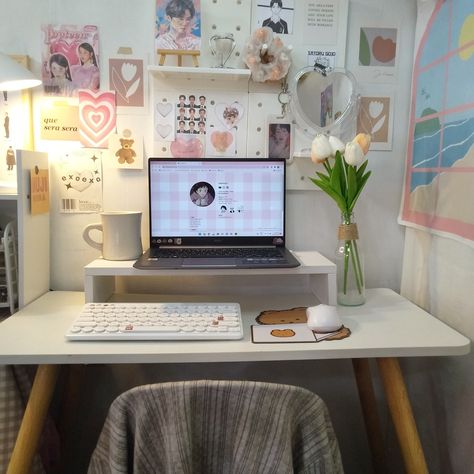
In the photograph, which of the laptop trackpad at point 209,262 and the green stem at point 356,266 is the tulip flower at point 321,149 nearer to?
the green stem at point 356,266

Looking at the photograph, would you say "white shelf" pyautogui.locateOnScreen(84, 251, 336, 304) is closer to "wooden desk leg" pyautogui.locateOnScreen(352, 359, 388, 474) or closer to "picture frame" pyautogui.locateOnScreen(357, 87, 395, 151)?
"wooden desk leg" pyautogui.locateOnScreen(352, 359, 388, 474)

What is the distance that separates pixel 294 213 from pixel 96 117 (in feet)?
2.13

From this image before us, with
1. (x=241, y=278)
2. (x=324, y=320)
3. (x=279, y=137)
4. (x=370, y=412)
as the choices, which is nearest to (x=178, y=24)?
(x=279, y=137)

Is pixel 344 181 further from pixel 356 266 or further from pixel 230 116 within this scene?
pixel 230 116

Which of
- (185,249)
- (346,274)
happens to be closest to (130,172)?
(185,249)

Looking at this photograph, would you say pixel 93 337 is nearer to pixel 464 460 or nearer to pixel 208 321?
pixel 208 321

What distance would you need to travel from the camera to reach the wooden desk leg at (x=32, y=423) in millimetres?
862

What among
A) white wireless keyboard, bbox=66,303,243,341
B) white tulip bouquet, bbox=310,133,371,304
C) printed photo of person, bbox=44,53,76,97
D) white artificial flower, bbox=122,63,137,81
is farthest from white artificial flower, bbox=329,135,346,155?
printed photo of person, bbox=44,53,76,97

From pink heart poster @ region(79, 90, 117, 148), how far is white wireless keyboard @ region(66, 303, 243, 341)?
49cm

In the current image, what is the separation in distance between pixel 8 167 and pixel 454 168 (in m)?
1.20

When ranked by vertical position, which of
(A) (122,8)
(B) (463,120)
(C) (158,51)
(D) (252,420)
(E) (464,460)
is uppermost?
(A) (122,8)

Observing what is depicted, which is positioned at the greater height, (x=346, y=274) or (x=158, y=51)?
(x=158, y=51)

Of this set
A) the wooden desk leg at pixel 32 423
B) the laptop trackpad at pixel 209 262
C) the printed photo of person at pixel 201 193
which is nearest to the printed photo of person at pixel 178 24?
the printed photo of person at pixel 201 193

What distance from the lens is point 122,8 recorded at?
3.97 ft
